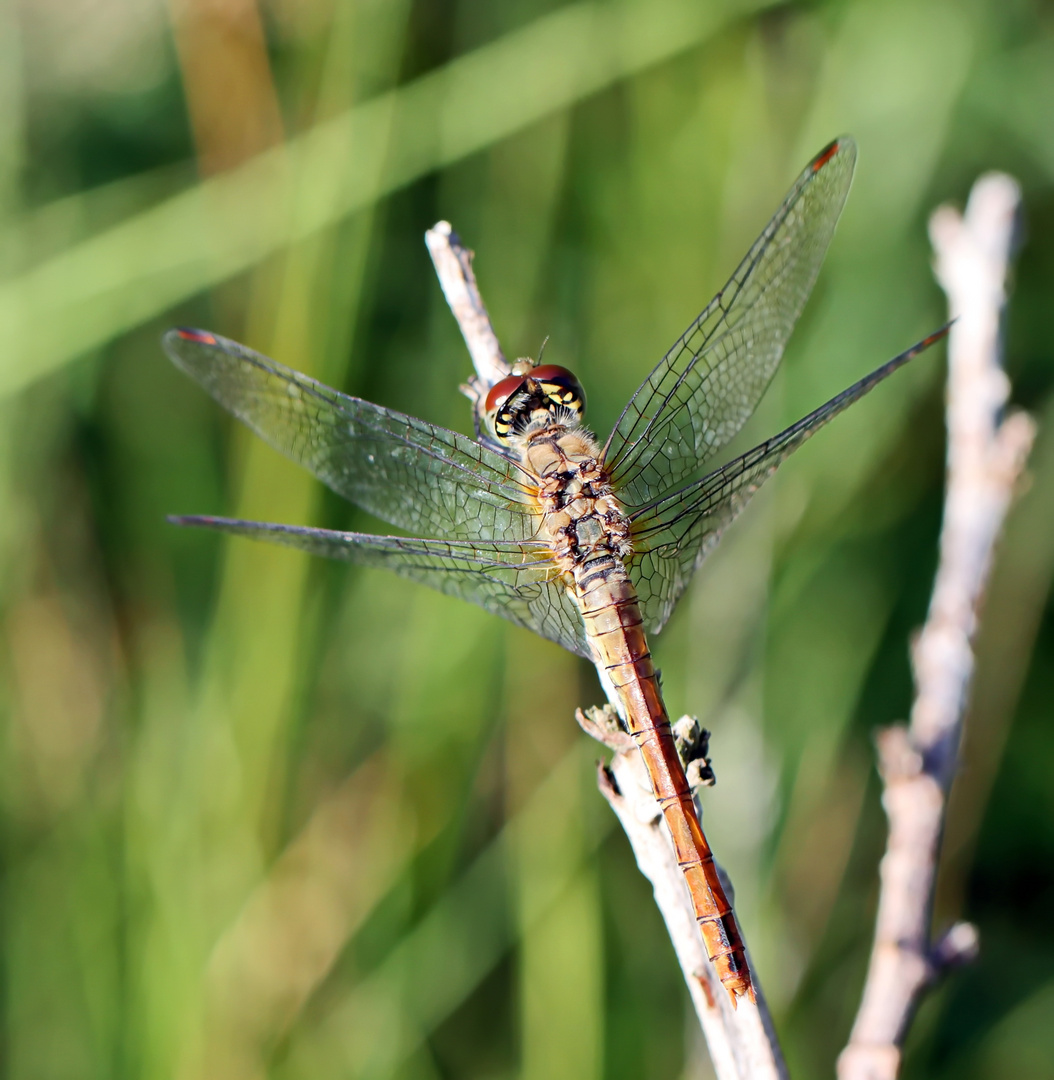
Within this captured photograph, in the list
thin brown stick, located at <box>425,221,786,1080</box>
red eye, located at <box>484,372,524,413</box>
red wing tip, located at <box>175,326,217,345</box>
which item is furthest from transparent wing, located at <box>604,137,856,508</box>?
red wing tip, located at <box>175,326,217,345</box>

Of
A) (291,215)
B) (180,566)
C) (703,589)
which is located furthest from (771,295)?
(180,566)

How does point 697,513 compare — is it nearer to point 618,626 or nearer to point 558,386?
point 618,626

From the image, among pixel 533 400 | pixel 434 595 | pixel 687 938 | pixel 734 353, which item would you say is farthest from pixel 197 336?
pixel 687 938

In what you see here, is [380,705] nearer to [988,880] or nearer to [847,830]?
[847,830]

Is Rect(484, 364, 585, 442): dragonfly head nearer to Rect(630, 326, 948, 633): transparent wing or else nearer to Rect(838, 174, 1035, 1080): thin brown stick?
Rect(630, 326, 948, 633): transparent wing

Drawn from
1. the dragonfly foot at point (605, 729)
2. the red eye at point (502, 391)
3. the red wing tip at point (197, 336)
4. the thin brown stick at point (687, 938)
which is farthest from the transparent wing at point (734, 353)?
the red wing tip at point (197, 336)
